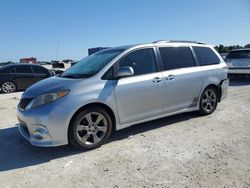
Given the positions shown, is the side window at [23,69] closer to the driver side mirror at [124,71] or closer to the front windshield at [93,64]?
the front windshield at [93,64]

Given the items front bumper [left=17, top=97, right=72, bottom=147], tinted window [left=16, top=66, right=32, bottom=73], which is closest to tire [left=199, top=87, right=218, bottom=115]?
front bumper [left=17, top=97, right=72, bottom=147]

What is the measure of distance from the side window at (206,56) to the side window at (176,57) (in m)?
0.26

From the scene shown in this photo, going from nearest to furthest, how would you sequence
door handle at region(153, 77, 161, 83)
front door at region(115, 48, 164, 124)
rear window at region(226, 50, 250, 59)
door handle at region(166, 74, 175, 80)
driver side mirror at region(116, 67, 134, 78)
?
1. driver side mirror at region(116, 67, 134, 78)
2. front door at region(115, 48, 164, 124)
3. door handle at region(153, 77, 161, 83)
4. door handle at region(166, 74, 175, 80)
5. rear window at region(226, 50, 250, 59)

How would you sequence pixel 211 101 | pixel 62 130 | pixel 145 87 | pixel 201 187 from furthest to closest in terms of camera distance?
pixel 211 101
pixel 145 87
pixel 62 130
pixel 201 187

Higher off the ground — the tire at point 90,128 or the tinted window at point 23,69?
the tinted window at point 23,69

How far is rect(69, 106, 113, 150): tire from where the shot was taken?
3.92 metres

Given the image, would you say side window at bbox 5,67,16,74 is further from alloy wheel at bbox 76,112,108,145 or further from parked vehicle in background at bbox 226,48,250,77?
parked vehicle in background at bbox 226,48,250,77

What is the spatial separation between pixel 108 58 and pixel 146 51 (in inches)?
A: 30.4

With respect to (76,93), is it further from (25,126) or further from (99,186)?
(99,186)

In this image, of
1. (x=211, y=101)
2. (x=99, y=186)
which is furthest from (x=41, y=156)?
(x=211, y=101)

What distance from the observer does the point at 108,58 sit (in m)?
4.55

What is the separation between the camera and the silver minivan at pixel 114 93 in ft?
12.5

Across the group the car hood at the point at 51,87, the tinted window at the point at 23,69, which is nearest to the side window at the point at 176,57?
the car hood at the point at 51,87

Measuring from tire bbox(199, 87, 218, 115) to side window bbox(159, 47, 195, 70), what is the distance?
2.65 feet
